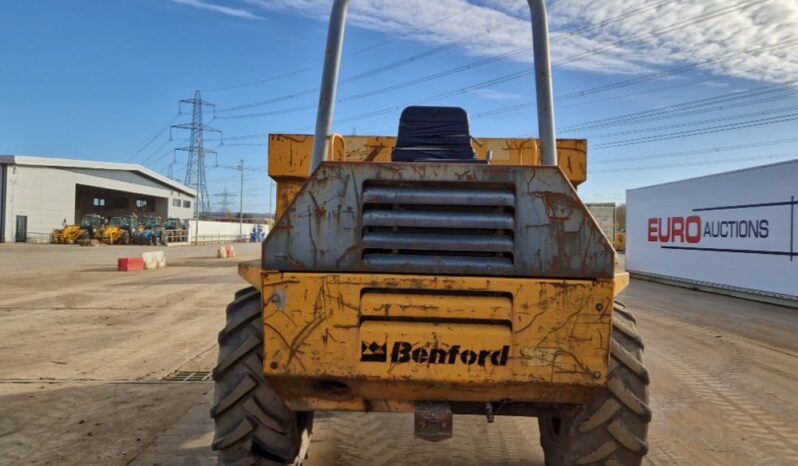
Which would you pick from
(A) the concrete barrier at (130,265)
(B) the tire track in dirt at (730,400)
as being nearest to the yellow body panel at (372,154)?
(B) the tire track in dirt at (730,400)

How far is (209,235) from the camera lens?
206 feet

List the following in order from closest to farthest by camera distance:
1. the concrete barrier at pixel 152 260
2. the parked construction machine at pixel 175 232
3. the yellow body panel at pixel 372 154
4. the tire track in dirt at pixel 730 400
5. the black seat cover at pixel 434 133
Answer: the black seat cover at pixel 434 133 → the yellow body panel at pixel 372 154 → the tire track in dirt at pixel 730 400 → the concrete barrier at pixel 152 260 → the parked construction machine at pixel 175 232

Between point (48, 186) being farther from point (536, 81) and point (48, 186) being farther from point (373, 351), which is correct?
point (373, 351)

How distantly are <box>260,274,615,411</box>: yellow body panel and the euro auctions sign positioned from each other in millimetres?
14003

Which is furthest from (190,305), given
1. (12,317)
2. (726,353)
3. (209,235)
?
(209,235)

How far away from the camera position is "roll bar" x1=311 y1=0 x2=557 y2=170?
129 inches

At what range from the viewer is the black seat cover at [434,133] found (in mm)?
3721

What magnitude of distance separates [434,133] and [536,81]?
29.0 inches

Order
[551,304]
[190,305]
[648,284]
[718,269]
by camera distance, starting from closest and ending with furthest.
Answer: [551,304] → [190,305] → [718,269] → [648,284]

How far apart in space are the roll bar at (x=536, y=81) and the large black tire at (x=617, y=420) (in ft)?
3.81

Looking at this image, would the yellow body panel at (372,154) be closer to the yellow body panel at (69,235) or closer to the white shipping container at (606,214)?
the white shipping container at (606,214)

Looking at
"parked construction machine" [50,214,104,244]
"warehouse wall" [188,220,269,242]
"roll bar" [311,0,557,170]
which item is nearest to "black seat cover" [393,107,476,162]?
"roll bar" [311,0,557,170]

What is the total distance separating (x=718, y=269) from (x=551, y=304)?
16.8 metres

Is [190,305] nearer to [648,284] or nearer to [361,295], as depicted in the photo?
[361,295]
